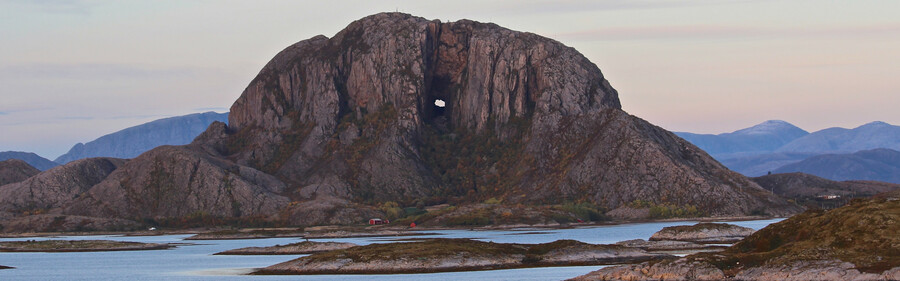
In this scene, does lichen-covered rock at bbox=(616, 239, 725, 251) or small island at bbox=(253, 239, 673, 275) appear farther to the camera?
lichen-covered rock at bbox=(616, 239, 725, 251)

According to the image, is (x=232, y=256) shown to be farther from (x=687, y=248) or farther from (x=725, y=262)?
(x=725, y=262)

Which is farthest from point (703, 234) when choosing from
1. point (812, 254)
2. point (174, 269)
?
point (812, 254)

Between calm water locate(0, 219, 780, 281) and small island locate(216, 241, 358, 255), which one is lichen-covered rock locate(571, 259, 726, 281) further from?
small island locate(216, 241, 358, 255)

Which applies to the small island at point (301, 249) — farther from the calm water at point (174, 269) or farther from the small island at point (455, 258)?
the small island at point (455, 258)

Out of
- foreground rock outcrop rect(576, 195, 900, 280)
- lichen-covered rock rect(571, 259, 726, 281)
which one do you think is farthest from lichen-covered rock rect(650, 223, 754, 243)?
lichen-covered rock rect(571, 259, 726, 281)

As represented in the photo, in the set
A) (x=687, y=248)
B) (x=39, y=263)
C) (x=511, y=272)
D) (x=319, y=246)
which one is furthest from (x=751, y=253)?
(x=39, y=263)
